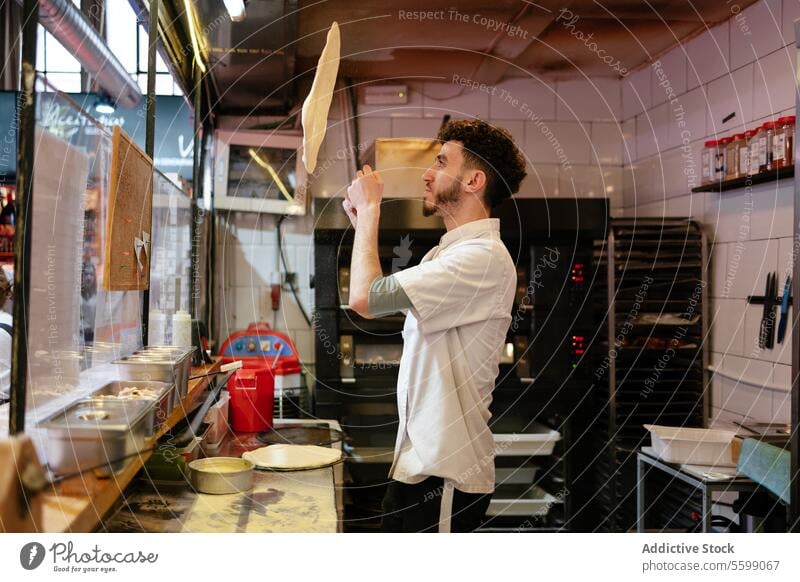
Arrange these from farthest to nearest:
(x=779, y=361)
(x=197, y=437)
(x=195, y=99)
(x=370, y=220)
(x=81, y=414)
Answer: (x=195, y=99) < (x=779, y=361) < (x=197, y=437) < (x=370, y=220) < (x=81, y=414)

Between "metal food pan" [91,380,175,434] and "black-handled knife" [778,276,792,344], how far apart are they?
1.88m

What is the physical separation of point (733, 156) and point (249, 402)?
1.85 meters

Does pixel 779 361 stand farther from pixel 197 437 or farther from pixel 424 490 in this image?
pixel 197 437

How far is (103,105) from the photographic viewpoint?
257 centimetres

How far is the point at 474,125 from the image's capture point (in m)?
1.65

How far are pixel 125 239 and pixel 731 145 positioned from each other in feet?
6.97

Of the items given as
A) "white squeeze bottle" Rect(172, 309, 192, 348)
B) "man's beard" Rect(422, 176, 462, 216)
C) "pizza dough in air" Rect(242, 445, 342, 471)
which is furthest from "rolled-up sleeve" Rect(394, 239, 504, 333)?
"white squeeze bottle" Rect(172, 309, 192, 348)

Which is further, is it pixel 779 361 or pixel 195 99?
pixel 195 99

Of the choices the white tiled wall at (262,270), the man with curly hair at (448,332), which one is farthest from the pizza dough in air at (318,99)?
the white tiled wall at (262,270)

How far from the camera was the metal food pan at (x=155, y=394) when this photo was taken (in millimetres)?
1305

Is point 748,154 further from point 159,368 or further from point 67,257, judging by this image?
point 67,257
